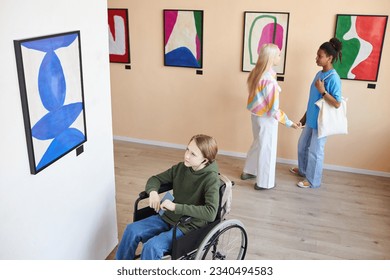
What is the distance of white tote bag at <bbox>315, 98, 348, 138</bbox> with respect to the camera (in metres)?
3.69

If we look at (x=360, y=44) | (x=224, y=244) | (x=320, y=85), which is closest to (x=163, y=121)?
(x=320, y=85)

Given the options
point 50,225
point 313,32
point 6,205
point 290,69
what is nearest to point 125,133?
point 290,69

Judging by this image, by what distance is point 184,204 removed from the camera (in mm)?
2299

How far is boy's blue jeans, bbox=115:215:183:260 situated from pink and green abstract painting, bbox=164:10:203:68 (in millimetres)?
2573

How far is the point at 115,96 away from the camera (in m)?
5.11

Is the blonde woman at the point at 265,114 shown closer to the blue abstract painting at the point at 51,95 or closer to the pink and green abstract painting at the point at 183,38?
the pink and green abstract painting at the point at 183,38

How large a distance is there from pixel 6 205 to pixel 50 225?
399mm

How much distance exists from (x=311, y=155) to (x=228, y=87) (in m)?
1.28

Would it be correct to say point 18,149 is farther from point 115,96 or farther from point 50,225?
point 115,96

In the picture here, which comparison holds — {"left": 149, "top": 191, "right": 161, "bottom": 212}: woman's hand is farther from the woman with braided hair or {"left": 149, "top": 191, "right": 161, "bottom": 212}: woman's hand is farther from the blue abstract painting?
the woman with braided hair

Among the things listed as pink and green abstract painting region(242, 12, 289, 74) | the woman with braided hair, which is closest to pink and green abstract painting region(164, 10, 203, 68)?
pink and green abstract painting region(242, 12, 289, 74)

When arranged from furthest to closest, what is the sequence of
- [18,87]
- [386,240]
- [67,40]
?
[386,240] < [67,40] < [18,87]

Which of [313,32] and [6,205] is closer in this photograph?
[6,205]

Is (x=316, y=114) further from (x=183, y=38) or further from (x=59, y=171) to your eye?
(x=59, y=171)
